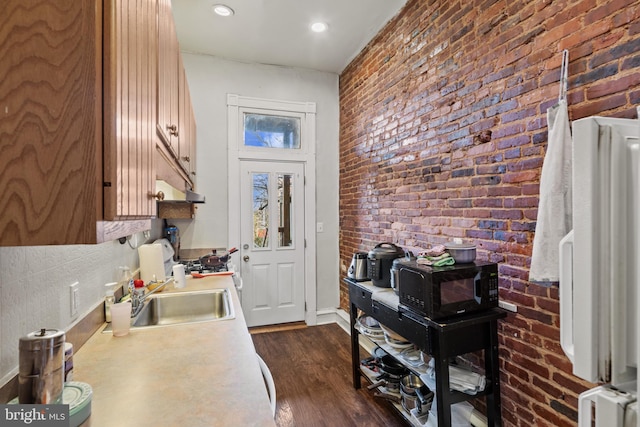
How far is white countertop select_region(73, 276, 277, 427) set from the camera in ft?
2.77

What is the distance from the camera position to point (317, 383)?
2518 mm

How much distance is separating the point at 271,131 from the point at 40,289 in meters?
3.07

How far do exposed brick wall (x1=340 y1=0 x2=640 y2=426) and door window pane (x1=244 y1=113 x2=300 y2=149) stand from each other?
54.5 inches

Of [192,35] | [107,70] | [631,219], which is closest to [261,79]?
[192,35]

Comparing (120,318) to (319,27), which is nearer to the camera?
(120,318)

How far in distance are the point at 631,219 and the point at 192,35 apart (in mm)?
3611

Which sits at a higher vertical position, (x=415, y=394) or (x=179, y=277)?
(x=179, y=277)

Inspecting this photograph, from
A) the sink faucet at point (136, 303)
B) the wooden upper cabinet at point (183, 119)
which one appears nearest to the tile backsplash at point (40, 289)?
the sink faucet at point (136, 303)

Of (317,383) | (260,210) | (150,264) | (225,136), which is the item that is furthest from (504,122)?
(225,136)

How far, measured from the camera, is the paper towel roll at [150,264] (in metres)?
2.16

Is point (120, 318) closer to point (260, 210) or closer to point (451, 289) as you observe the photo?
point (451, 289)

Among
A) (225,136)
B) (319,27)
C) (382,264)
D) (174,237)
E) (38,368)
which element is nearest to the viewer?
(38,368)

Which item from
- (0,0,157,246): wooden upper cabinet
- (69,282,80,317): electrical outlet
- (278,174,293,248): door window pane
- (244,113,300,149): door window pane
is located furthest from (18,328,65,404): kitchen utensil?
(244,113,300,149): door window pane

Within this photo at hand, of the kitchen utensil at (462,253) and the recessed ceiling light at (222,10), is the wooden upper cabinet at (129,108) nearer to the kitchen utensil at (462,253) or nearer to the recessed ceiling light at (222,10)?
the kitchen utensil at (462,253)
